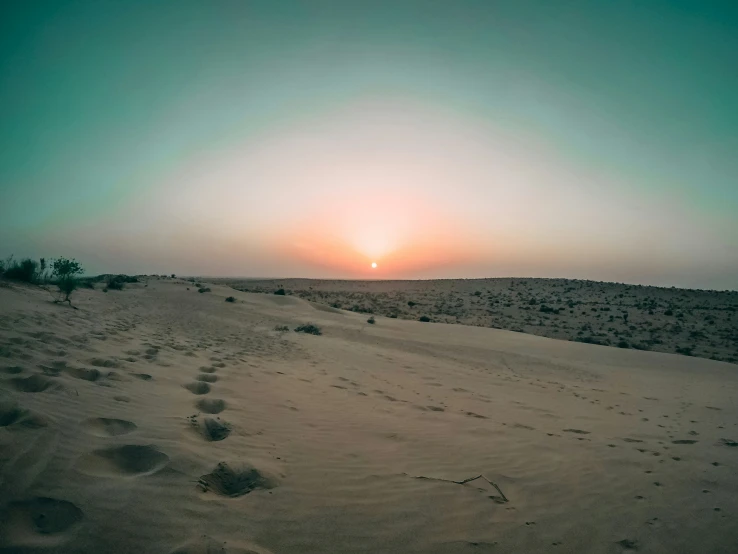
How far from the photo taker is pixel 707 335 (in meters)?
22.2

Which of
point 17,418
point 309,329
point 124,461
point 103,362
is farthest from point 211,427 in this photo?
point 309,329

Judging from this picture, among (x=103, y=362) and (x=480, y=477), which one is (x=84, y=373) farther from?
(x=480, y=477)

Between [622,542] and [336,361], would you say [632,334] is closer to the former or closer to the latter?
[336,361]

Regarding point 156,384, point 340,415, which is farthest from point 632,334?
A: point 156,384

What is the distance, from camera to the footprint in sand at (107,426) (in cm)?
371

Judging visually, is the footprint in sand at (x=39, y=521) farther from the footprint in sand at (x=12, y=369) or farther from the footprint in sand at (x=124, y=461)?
the footprint in sand at (x=12, y=369)

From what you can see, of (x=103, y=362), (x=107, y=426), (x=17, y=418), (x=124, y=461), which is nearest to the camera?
(x=124, y=461)

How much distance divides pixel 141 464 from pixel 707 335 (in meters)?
27.6

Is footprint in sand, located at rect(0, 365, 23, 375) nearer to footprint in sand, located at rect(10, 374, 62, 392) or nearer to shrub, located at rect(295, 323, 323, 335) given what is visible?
footprint in sand, located at rect(10, 374, 62, 392)

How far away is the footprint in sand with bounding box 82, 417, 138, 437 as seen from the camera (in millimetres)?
3707

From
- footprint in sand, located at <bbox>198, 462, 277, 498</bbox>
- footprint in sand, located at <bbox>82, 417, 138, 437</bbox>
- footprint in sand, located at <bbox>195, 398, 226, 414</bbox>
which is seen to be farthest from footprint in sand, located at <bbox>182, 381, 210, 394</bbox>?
footprint in sand, located at <bbox>198, 462, 277, 498</bbox>

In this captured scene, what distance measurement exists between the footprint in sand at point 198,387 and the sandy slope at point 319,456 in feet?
0.10

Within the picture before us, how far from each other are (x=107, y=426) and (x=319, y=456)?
2.03 m

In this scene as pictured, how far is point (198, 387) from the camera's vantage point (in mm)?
6105
